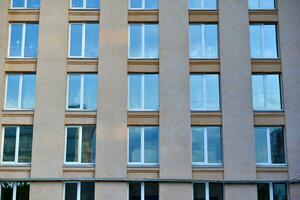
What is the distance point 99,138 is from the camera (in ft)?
64.6

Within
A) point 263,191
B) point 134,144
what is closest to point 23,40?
point 134,144

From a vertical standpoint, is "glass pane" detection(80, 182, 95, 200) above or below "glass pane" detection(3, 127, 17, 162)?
below

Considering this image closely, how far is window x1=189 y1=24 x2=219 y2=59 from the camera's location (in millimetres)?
20953

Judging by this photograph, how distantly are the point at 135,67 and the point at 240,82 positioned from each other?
5.02 metres

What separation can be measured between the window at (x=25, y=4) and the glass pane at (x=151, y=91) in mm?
6565

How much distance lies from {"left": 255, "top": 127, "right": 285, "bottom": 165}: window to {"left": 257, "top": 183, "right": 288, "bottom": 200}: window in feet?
3.29

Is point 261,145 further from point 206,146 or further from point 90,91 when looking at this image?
point 90,91

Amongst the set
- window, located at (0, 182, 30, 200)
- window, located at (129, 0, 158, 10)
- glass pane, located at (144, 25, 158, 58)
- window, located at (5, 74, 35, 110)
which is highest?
window, located at (129, 0, 158, 10)

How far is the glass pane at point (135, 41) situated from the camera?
21.0 metres

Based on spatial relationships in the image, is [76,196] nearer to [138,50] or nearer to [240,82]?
[138,50]

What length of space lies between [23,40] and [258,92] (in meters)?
11.7

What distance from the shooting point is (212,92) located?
20.6 m

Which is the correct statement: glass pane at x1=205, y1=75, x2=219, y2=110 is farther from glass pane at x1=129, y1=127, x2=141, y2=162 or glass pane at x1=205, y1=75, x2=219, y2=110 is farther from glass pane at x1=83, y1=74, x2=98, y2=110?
glass pane at x1=83, y1=74, x2=98, y2=110

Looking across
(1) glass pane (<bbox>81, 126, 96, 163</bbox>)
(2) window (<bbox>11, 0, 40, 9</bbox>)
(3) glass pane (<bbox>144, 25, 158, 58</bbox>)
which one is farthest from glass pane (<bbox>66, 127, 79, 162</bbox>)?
(2) window (<bbox>11, 0, 40, 9</bbox>)
